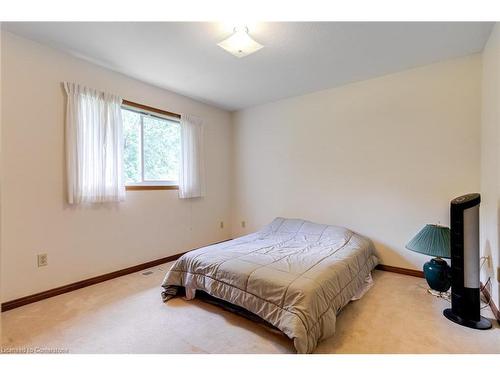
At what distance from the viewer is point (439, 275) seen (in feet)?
7.16

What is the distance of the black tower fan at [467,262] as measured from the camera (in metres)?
1.80

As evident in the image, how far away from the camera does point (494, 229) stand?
1.92 m

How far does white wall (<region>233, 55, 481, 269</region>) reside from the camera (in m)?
2.54

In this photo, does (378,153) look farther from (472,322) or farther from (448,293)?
(472,322)

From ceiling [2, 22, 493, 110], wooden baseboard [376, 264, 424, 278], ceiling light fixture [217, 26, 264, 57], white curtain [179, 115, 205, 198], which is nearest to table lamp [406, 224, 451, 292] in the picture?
wooden baseboard [376, 264, 424, 278]

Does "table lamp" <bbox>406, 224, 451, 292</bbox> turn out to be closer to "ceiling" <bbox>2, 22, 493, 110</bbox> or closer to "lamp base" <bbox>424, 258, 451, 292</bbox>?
"lamp base" <bbox>424, 258, 451, 292</bbox>

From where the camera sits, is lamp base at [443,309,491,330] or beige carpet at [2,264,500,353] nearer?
beige carpet at [2,264,500,353]

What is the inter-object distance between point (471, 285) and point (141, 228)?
332 centimetres

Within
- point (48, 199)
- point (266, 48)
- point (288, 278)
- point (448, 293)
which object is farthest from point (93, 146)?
point (448, 293)

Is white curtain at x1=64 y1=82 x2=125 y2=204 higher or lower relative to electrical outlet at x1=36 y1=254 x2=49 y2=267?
higher

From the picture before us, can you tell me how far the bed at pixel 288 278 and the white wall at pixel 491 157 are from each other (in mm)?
1006

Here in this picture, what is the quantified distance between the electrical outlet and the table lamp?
357 cm

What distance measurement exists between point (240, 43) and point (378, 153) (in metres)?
2.09
